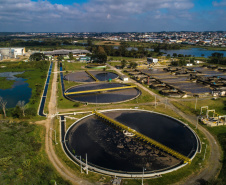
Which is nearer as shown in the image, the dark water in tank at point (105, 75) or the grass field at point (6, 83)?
the grass field at point (6, 83)

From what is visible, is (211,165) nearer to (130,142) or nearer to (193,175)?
(193,175)

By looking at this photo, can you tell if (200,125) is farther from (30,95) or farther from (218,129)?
(30,95)

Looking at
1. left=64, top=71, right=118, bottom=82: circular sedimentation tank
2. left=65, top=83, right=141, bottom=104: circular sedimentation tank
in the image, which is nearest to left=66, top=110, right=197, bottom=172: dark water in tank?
left=65, top=83, right=141, bottom=104: circular sedimentation tank

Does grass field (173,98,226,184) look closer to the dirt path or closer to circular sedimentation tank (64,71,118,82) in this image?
the dirt path

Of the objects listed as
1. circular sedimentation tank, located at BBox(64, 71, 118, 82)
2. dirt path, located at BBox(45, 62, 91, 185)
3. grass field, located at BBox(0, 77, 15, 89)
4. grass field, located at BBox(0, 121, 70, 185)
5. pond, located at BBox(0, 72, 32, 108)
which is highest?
circular sedimentation tank, located at BBox(64, 71, 118, 82)

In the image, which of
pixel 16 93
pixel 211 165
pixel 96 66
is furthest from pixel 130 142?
pixel 96 66

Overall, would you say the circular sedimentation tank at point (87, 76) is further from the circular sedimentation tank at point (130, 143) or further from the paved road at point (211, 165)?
the paved road at point (211, 165)

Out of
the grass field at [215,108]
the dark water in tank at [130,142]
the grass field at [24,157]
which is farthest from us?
the grass field at [215,108]

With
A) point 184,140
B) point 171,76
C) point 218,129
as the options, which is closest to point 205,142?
point 184,140

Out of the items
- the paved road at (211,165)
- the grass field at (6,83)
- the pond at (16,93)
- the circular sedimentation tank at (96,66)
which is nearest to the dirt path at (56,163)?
the paved road at (211,165)
